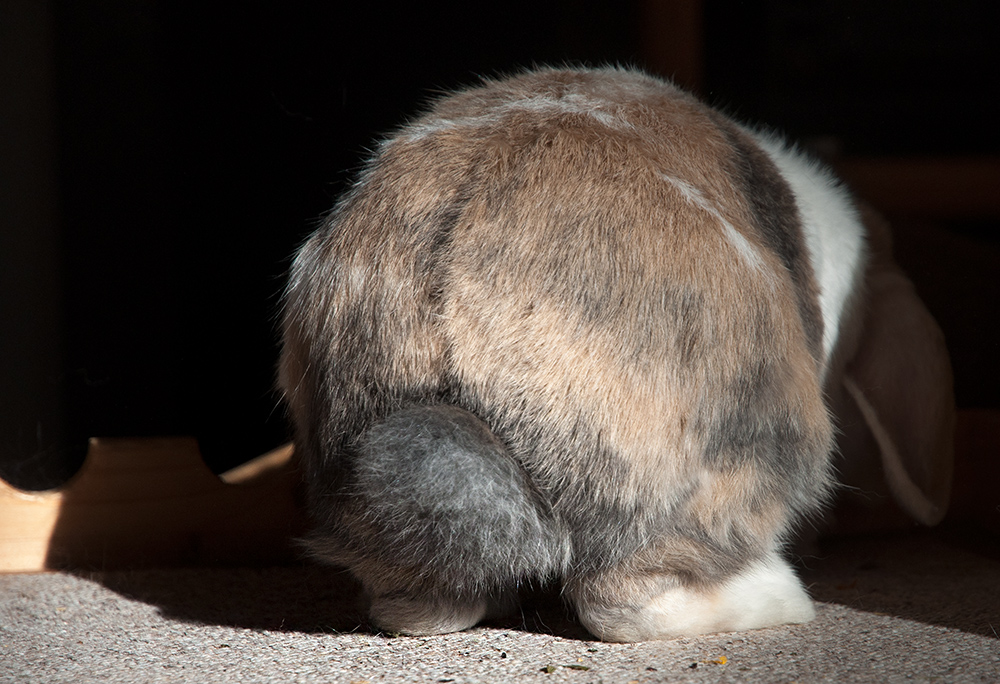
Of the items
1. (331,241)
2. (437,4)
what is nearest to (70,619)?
(331,241)

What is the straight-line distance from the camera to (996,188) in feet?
7.86

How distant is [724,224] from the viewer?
1479 mm

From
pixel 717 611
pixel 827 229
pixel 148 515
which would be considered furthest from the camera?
pixel 148 515

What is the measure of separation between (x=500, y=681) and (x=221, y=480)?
1054mm

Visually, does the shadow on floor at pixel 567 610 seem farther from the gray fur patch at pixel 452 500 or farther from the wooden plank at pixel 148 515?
the gray fur patch at pixel 452 500

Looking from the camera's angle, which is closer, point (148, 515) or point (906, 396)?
point (906, 396)

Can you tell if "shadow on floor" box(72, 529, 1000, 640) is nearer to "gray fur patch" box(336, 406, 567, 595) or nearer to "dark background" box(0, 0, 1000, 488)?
"gray fur patch" box(336, 406, 567, 595)

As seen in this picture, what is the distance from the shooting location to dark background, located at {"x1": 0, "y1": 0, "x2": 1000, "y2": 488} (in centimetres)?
231

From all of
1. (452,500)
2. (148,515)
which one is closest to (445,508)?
(452,500)

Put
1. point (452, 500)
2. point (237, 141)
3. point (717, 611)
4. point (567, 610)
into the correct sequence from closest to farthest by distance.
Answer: point (452, 500), point (717, 611), point (567, 610), point (237, 141)

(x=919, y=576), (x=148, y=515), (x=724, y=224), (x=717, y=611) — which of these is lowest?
(x=148, y=515)

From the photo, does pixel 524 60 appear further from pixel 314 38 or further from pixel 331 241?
pixel 331 241

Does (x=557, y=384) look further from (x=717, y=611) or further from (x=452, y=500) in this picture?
(x=717, y=611)

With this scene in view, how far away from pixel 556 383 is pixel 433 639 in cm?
51
